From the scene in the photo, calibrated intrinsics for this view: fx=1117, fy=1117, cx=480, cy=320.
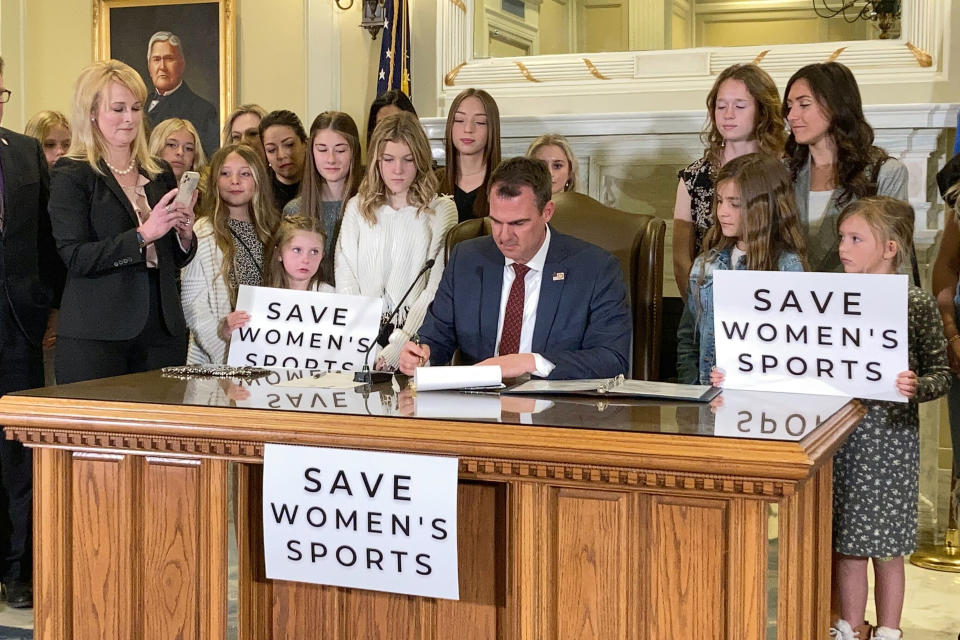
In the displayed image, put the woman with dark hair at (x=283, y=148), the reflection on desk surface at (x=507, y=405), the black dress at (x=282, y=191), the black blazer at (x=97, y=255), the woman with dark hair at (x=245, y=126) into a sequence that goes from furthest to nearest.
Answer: the woman with dark hair at (x=245, y=126) → the woman with dark hair at (x=283, y=148) → the black dress at (x=282, y=191) → the black blazer at (x=97, y=255) → the reflection on desk surface at (x=507, y=405)

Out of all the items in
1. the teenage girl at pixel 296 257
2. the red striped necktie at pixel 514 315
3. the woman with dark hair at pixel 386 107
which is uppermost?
the woman with dark hair at pixel 386 107

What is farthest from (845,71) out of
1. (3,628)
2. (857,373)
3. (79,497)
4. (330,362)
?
(3,628)

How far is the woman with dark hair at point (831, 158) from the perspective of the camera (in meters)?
3.53

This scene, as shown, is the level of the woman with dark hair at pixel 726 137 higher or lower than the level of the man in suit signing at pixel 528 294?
higher

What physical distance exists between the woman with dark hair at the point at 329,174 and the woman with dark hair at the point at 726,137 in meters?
1.22

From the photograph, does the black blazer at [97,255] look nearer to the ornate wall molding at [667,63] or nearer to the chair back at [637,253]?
the chair back at [637,253]

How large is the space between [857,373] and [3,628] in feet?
8.71

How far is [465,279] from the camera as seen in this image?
3.32 metres

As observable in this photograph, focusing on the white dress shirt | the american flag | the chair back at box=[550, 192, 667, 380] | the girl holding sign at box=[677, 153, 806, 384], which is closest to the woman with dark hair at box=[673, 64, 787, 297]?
the chair back at box=[550, 192, 667, 380]

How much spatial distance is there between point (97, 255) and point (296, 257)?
0.68 metres

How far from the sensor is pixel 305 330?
3.30m

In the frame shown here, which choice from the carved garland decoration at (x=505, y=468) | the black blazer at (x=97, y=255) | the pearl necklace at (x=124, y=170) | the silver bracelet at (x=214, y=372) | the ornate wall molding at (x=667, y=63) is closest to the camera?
the carved garland decoration at (x=505, y=468)

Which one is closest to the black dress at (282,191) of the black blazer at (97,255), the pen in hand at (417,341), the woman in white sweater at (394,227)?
the woman in white sweater at (394,227)

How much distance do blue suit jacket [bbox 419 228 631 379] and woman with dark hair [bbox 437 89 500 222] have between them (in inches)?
36.6
